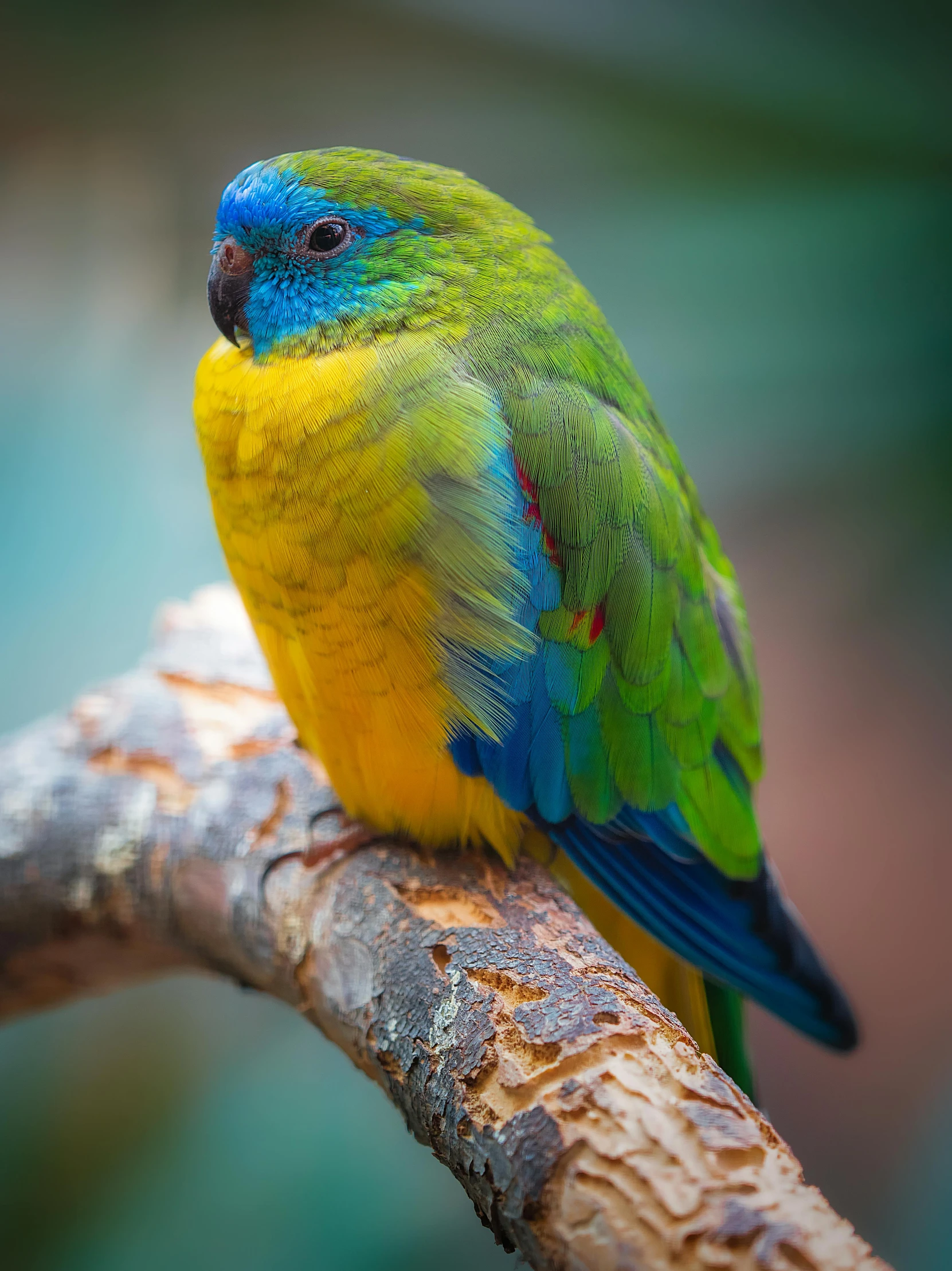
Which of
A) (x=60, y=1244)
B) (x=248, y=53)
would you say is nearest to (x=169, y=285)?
(x=248, y=53)

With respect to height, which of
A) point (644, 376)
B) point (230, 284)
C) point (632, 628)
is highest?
point (230, 284)

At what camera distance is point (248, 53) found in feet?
7.14

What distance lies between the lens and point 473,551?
1057mm

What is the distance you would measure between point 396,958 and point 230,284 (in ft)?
2.80

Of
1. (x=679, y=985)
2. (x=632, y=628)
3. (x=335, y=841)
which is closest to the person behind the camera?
(x=632, y=628)

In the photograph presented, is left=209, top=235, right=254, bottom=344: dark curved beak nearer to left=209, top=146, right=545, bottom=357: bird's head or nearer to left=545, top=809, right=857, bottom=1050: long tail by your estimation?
left=209, top=146, right=545, bottom=357: bird's head

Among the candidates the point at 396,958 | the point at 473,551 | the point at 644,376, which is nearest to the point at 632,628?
the point at 473,551

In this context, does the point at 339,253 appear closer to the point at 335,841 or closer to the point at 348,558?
the point at 348,558

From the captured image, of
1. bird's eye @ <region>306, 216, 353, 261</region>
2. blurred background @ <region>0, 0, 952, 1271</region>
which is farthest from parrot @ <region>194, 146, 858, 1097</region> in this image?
blurred background @ <region>0, 0, 952, 1271</region>

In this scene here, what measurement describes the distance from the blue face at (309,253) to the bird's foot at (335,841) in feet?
2.15

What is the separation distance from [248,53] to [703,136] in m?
1.09

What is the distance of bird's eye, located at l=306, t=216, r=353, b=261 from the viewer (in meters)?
1.13

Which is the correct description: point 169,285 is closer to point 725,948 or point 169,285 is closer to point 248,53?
point 248,53

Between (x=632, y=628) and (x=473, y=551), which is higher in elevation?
(x=473, y=551)
